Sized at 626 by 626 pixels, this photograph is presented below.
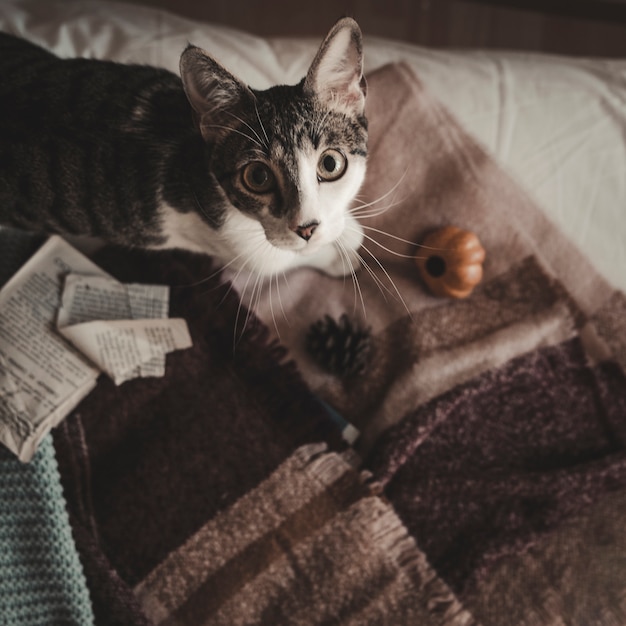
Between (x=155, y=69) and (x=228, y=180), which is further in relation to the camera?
(x=155, y=69)

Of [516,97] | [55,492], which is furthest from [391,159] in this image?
[55,492]

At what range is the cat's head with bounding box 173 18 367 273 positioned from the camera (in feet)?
2.34

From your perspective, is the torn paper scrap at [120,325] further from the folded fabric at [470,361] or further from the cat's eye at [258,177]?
the cat's eye at [258,177]

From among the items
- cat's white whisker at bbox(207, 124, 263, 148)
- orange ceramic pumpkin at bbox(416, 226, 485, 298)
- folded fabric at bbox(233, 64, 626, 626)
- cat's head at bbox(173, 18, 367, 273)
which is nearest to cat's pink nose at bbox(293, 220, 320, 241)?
cat's head at bbox(173, 18, 367, 273)

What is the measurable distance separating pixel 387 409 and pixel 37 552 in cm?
60

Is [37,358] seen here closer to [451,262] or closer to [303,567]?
[303,567]

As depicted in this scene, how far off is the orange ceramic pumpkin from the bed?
35mm

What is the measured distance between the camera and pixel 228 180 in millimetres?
782

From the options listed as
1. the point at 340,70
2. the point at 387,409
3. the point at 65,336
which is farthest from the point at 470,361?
the point at 65,336

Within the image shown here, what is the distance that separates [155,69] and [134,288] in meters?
0.36

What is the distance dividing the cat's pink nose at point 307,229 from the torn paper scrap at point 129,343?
37 cm

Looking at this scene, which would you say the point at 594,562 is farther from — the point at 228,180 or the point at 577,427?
the point at 228,180

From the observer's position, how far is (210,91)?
72 cm

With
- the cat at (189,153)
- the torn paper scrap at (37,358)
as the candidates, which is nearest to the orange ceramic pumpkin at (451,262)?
the cat at (189,153)
